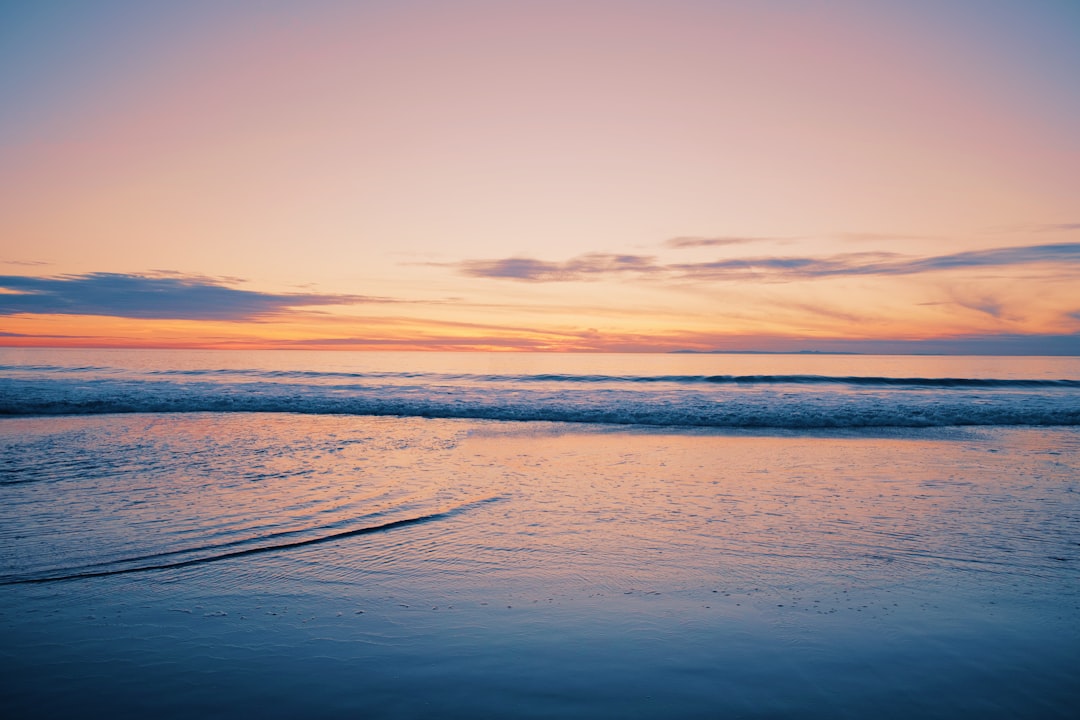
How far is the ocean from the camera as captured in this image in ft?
11.1

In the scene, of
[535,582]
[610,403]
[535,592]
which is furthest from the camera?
[610,403]

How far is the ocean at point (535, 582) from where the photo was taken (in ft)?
11.1

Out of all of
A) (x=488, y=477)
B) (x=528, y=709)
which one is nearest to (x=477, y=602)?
(x=528, y=709)

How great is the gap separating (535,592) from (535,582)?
223 millimetres

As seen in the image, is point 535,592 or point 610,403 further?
point 610,403

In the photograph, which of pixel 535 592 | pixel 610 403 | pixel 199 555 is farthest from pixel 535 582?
pixel 610 403

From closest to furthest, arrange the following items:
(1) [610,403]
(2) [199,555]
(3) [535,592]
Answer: (3) [535,592] → (2) [199,555] → (1) [610,403]

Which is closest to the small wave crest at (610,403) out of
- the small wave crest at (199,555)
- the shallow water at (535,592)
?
the shallow water at (535,592)

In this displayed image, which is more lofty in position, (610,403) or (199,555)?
(610,403)

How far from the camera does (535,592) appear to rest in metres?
4.86

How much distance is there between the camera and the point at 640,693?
334 cm

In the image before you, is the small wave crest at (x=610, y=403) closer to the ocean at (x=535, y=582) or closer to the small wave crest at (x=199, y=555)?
the ocean at (x=535, y=582)

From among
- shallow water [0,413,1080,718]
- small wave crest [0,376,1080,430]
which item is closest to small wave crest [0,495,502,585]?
shallow water [0,413,1080,718]

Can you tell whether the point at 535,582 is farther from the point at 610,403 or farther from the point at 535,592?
the point at 610,403
